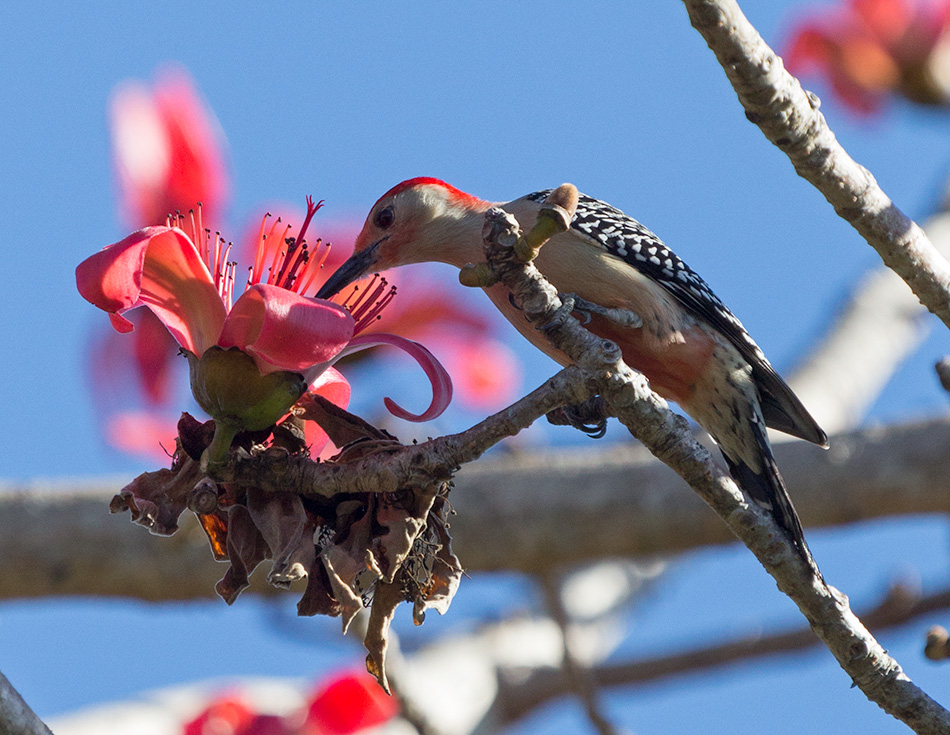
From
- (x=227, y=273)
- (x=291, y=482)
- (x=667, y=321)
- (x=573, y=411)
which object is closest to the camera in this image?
(x=291, y=482)

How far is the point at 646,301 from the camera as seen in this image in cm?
282

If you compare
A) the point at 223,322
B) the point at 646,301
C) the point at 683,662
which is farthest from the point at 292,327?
the point at 683,662

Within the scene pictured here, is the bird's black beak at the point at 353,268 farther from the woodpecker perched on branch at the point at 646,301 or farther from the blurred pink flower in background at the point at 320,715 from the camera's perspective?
the blurred pink flower in background at the point at 320,715

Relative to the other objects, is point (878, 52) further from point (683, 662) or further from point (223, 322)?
point (223, 322)

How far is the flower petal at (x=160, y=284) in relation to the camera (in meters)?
1.65

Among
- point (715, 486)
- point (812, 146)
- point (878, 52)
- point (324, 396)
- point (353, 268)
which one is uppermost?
point (878, 52)

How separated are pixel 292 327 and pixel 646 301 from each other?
1366mm

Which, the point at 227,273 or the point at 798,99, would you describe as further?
the point at 227,273

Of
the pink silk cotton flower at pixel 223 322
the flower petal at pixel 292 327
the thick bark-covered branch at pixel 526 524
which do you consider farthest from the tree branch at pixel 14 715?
the thick bark-covered branch at pixel 526 524

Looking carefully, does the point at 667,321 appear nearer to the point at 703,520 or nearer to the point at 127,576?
the point at 703,520

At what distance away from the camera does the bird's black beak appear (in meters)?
3.10

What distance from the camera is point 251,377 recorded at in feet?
5.73

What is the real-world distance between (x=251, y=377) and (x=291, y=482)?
184 millimetres

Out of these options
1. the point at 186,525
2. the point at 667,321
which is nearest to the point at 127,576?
the point at 186,525
